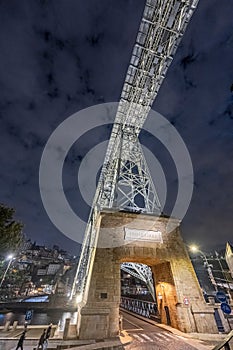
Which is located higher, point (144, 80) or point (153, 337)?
point (144, 80)

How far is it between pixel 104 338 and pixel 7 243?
9308 mm

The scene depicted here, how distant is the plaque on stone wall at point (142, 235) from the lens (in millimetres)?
10102

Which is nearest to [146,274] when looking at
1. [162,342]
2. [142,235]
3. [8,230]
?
[142,235]

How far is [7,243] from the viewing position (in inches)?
480

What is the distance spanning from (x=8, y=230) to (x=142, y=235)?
980 centimetres

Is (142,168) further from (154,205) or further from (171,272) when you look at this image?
(171,272)

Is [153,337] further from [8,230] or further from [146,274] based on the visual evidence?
[8,230]

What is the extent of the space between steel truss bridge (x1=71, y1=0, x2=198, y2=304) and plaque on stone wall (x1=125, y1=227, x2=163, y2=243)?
165 cm

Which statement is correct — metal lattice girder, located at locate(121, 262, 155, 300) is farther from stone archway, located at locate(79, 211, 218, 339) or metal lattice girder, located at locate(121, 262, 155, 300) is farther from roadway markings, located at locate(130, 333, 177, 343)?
roadway markings, located at locate(130, 333, 177, 343)

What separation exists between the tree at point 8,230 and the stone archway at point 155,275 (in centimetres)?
727

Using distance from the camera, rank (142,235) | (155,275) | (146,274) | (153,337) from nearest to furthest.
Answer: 1. (153,337)
2. (142,235)
3. (155,275)
4. (146,274)

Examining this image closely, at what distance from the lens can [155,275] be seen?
12047mm

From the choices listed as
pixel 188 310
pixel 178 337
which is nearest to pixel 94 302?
pixel 178 337

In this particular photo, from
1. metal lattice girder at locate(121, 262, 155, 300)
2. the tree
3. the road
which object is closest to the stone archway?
the road
